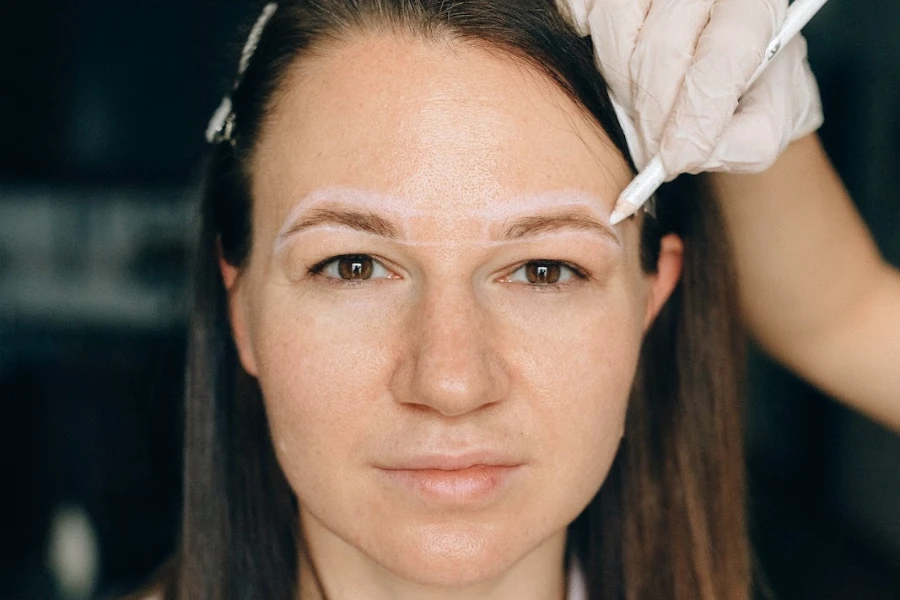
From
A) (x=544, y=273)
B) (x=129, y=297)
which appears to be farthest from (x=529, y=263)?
(x=129, y=297)

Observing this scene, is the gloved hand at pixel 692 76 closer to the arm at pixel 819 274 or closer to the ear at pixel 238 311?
the arm at pixel 819 274

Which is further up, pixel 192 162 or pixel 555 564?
pixel 555 564

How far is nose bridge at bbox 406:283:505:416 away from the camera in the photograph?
1.13m

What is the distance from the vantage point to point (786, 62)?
4.32ft

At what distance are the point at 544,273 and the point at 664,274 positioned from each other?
0.27 meters

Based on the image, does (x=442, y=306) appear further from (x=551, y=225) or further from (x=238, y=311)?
(x=238, y=311)

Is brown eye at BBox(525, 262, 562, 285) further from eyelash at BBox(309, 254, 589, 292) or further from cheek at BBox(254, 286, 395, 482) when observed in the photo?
cheek at BBox(254, 286, 395, 482)

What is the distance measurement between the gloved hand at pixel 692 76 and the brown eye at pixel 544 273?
0.18 meters

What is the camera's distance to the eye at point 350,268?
48.5 inches

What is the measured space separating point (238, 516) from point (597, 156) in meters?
0.79

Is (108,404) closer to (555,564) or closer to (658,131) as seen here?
(555,564)

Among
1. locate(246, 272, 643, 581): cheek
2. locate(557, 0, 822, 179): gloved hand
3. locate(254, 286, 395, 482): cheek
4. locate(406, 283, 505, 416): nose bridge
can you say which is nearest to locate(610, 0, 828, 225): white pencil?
locate(557, 0, 822, 179): gloved hand

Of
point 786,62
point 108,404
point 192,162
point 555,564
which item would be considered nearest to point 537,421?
point 555,564

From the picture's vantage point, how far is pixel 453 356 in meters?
1.13
